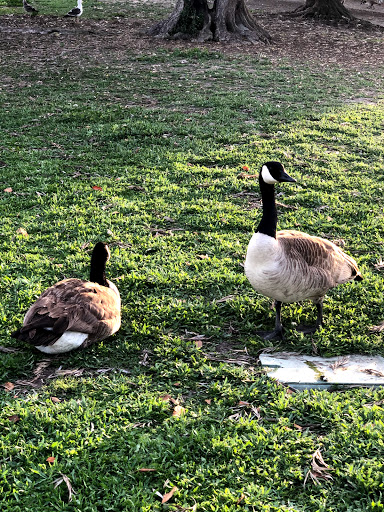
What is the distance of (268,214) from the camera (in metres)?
4.30

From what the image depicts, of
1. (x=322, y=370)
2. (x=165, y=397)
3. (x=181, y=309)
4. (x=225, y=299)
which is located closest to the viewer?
(x=165, y=397)

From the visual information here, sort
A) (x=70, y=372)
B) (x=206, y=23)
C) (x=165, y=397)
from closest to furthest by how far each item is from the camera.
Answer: (x=165, y=397), (x=70, y=372), (x=206, y=23)

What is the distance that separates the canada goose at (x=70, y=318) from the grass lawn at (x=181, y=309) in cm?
16

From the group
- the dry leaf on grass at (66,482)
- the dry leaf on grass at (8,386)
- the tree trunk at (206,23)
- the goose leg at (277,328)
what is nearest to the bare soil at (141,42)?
the tree trunk at (206,23)

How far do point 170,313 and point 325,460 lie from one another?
1930mm

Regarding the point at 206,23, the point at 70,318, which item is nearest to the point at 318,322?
the point at 70,318

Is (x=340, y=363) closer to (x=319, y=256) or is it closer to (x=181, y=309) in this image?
(x=319, y=256)

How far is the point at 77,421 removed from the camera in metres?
3.52

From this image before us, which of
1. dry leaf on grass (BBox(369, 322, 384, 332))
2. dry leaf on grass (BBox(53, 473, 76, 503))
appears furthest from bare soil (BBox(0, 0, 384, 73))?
dry leaf on grass (BBox(53, 473, 76, 503))

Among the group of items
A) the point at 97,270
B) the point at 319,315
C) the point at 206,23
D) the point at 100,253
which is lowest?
the point at 319,315

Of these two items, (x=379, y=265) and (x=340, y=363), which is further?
(x=379, y=265)

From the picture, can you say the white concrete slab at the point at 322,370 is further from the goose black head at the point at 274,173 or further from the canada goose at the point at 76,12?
the canada goose at the point at 76,12

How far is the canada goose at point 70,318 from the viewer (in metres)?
3.94

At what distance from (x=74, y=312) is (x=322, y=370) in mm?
1973
